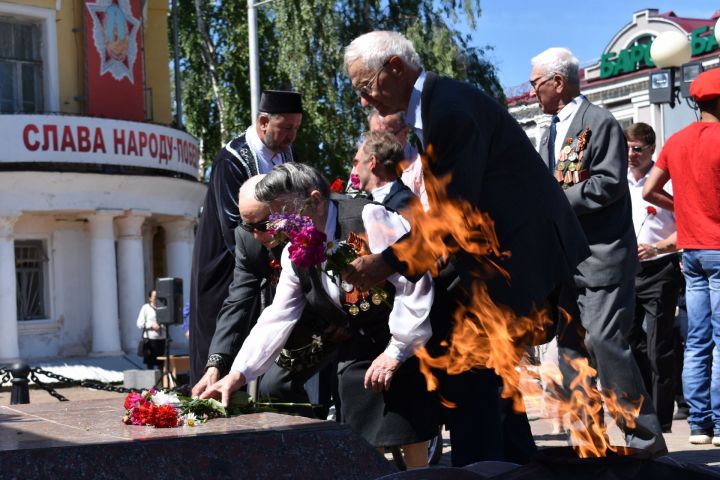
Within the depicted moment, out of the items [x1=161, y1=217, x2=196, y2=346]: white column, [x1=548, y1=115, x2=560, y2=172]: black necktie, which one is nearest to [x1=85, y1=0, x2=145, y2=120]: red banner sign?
[x1=161, y1=217, x2=196, y2=346]: white column

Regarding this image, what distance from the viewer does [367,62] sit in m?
4.59

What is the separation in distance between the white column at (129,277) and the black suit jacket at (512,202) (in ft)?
74.5

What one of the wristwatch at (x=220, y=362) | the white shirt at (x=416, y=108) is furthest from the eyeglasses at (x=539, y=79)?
the wristwatch at (x=220, y=362)

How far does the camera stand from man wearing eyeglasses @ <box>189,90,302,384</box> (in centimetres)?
670

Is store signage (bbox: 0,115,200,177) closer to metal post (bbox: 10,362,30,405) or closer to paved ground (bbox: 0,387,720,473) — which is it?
metal post (bbox: 10,362,30,405)

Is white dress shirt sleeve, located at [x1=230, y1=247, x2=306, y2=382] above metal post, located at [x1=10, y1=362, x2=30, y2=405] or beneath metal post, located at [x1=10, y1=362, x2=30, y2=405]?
above

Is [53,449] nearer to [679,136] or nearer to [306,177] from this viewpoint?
[306,177]

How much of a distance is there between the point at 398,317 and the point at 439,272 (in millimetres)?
252

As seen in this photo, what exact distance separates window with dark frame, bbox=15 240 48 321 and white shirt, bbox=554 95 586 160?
A: 827 inches

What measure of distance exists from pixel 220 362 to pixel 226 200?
119 cm

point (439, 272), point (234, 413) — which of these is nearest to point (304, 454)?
point (234, 413)

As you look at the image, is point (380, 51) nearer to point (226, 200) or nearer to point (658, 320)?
point (226, 200)

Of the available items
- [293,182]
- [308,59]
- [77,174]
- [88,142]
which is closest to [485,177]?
[293,182]

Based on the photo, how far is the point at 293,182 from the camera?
17.6 feet
